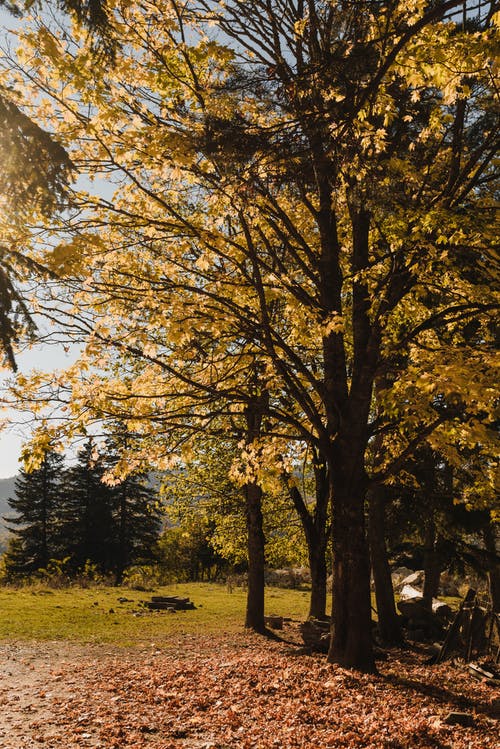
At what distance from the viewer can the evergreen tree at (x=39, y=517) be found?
44.3m

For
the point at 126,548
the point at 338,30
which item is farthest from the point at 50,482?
the point at 338,30

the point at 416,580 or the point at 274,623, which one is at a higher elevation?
the point at 416,580

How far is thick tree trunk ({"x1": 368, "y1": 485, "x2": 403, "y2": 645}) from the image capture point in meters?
13.3

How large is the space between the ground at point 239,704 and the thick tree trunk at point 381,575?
2.88m

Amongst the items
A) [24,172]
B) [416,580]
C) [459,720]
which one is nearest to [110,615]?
[459,720]

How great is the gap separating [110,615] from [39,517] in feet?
99.6

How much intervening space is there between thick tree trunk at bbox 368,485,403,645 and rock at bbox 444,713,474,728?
7.31 meters

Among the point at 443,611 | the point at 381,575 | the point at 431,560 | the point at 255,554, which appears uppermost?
the point at 431,560

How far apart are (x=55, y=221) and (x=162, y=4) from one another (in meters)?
3.30

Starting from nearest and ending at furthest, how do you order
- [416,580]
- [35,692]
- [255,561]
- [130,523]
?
[35,692] < [255,561] < [416,580] < [130,523]

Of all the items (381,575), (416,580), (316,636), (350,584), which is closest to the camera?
(350,584)

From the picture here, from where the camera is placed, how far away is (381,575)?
1398 cm

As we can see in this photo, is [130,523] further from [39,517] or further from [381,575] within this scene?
[381,575]

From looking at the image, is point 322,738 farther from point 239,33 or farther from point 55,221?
point 239,33
